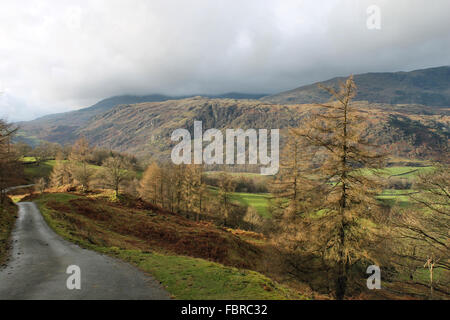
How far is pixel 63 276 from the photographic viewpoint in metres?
11.9

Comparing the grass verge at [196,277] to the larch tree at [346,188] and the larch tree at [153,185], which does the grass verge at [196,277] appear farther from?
the larch tree at [153,185]

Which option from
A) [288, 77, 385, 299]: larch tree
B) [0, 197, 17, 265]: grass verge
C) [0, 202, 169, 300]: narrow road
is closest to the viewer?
[0, 202, 169, 300]: narrow road

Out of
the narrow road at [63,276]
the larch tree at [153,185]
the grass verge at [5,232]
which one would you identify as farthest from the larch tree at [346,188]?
the larch tree at [153,185]

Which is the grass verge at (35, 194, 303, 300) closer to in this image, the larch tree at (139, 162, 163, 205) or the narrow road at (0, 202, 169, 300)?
the narrow road at (0, 202, 169, 300)

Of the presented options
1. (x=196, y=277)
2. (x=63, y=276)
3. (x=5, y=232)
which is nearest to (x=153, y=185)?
(x=5, y=232)

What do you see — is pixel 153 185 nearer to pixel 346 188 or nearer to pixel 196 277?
pixel 196 277

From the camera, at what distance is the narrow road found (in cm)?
996

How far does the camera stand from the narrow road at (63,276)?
9.96 meters

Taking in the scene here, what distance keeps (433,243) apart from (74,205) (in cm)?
4307

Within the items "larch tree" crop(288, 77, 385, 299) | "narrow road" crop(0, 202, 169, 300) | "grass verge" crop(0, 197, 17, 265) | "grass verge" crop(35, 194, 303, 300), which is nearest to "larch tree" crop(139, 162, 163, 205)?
"grass verge" crop(0, 197, 17, 265)

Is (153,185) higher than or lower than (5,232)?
lower

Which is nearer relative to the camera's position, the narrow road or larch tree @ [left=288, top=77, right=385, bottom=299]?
the narrow road

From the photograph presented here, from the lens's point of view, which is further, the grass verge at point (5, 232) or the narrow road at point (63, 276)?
the grass verge at point (5, 232)
